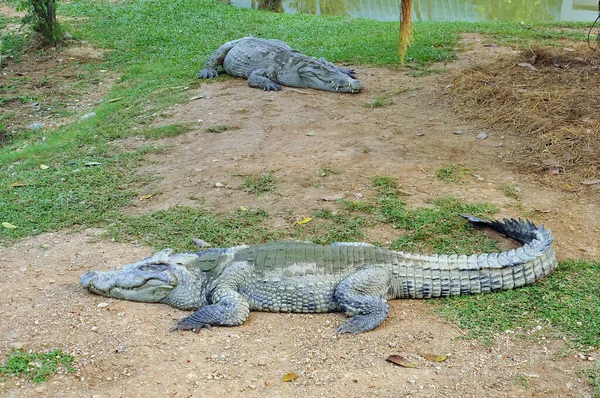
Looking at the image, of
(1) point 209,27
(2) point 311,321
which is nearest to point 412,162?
(2) point 311,321

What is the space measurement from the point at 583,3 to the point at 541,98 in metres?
10.6

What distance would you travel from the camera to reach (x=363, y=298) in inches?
162

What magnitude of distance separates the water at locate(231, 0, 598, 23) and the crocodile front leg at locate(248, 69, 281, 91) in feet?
24.1

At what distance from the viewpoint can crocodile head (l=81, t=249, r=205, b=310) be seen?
168 inches

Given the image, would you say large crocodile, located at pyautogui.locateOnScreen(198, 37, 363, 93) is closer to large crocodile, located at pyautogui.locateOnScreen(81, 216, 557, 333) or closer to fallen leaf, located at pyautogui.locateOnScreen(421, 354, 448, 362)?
large crocodile, located at pyautogui.locateOnScreen(81, 216, 557, 333)

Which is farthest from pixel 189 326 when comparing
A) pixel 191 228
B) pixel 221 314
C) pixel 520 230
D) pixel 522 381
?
pixel 520 230

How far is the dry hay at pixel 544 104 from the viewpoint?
621cm

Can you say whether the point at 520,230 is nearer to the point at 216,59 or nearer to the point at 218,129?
the point at 218,129

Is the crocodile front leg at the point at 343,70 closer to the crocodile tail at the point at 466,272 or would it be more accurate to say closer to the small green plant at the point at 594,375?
the crocodile tail at the point at 466,272

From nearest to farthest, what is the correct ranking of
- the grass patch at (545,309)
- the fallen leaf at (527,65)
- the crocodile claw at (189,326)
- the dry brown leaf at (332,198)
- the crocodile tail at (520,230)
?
1. the grass patch at (545,309)
2. the crocodile claw at (189,326)
3. the crocodile tail at (520,230)
4. the dry brown leaf at (332,198)
5. the fallen leaf at (527,65)

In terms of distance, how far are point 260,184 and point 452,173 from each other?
1894 mm

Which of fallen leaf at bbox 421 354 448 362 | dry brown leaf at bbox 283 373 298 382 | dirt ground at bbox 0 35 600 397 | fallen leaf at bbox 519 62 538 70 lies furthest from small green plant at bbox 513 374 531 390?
fallen leaf at bbox 519 62 538 70

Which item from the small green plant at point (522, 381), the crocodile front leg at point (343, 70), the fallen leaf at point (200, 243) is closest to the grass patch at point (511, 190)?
the small green plant at point (522, 381)

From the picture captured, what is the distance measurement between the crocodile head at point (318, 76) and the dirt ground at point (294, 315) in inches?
8.0
